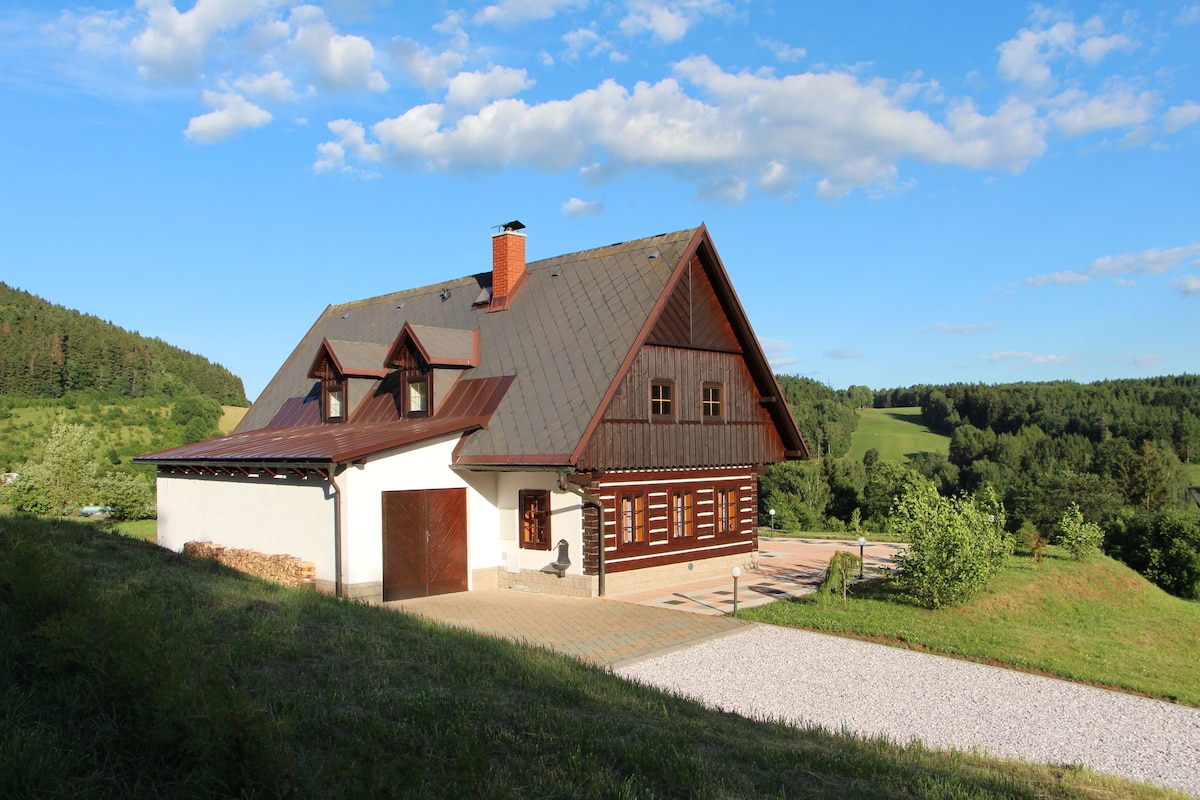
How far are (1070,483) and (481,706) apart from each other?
167 feet

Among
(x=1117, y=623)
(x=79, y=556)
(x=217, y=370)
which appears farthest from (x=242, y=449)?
(x=217, y=370)

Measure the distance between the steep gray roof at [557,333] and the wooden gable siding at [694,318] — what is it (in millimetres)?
655

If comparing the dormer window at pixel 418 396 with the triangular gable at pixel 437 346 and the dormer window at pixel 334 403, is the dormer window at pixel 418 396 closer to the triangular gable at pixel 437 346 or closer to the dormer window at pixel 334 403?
the triangular gable at pixel 437 346

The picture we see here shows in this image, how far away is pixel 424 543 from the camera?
55.9ft

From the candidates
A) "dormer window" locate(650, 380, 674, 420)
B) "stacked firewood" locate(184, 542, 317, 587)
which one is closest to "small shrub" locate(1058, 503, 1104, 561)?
"dormer window" locate(650, 380, 674, 420)

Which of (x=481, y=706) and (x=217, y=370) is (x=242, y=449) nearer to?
(x=481, y=706)

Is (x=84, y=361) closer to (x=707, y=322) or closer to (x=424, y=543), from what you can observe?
(x=424, y=543)

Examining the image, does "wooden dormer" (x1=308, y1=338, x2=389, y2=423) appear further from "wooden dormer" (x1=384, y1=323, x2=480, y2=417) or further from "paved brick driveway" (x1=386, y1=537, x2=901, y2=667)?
"paved brick driveway" (x1=386, y1=537, x2=901, y2=667)

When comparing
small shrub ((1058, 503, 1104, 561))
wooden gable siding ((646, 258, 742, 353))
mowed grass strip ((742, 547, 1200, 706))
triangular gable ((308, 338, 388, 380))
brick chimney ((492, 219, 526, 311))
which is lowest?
mowed grass strip ((742, 547, 1200, 706))

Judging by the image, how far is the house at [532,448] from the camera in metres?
16.7

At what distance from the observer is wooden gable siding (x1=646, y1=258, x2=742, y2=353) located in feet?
61.1

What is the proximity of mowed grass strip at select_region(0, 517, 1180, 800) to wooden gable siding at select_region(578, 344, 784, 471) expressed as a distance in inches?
327

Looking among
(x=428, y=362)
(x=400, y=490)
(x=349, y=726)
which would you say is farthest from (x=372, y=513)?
(x=349, y=726)

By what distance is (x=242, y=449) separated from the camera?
67.1 feet
